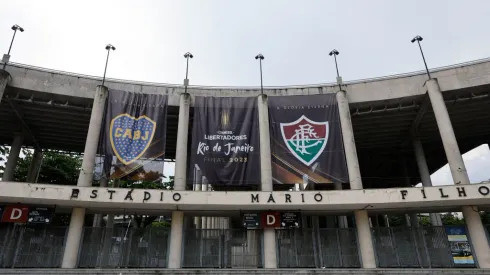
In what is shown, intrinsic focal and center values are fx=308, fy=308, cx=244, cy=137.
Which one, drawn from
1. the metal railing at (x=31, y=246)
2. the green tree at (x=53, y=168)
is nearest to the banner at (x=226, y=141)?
the metal railing at (x=31, y=246)

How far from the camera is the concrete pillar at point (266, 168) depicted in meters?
17.7

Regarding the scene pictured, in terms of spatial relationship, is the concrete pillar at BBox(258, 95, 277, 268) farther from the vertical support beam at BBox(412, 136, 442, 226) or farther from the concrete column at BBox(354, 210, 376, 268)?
the vertical support beam at BBox(412, 136, 442, 226)

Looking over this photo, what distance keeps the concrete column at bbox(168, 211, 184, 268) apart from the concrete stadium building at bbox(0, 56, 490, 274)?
0.19 feet

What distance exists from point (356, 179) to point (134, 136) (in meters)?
14.3

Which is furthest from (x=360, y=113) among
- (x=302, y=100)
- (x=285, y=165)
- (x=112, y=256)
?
(x=112, y=256)

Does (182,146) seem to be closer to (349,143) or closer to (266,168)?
(266,168)

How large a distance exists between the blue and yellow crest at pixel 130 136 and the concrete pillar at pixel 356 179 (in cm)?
1268

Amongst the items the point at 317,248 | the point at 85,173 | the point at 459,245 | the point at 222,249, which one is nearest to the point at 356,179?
the point at 317,248

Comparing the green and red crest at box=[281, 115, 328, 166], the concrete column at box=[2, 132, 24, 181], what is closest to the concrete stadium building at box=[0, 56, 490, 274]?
the green and red crest at box=[281, 115, 328, 166]

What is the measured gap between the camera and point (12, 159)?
24.7 metres

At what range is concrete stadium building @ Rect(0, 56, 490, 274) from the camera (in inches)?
673

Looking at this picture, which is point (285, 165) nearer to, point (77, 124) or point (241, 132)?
point (241, 132)

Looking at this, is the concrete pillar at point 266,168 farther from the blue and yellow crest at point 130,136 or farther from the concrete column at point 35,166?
the concrete column at point 35,166

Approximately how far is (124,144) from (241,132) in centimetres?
753
